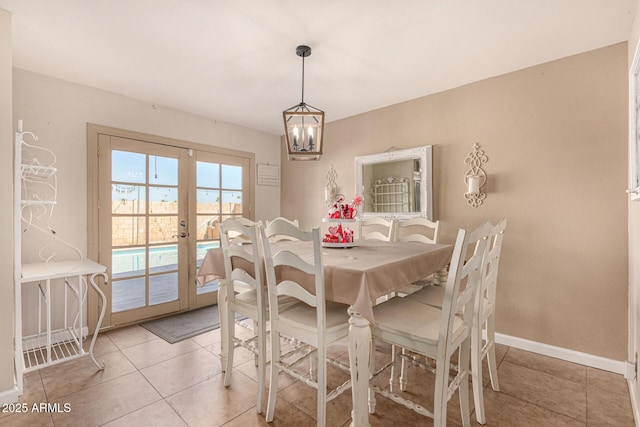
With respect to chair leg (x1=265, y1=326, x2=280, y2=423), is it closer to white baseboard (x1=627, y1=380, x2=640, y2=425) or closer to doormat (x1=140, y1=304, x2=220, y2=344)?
A: doormat (x1=140, y1=304, x2=220, y2=344)

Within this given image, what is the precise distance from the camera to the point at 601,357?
2.21 metres

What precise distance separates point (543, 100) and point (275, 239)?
2571 millimetres

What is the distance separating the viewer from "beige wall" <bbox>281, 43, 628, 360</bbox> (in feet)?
7.07

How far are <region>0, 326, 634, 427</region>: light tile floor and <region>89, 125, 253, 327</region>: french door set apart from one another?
0.84 meters

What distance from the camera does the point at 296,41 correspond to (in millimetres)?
2115

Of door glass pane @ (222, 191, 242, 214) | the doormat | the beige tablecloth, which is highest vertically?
door glass pane @ (222, 191, 242, 214)

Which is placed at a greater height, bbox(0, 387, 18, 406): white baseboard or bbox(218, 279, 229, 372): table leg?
bbox(218, 279, 229, 372): table leg

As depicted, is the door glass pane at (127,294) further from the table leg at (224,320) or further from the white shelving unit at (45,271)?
the table leg at (224,320)

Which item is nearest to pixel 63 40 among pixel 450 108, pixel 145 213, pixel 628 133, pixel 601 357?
pixel 145 213

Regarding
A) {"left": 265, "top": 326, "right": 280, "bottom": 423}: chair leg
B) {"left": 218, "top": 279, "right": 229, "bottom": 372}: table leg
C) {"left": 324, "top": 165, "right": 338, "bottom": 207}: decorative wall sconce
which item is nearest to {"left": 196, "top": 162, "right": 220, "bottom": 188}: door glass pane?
{"left": 324, "top": 165, "right": 338, "bottom": 207}: decorative wall sconce

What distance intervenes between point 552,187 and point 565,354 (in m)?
1.30

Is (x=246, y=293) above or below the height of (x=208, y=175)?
below

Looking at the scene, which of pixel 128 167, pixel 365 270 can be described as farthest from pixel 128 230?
pixel 365 270

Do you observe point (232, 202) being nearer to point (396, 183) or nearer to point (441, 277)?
point (396, 183)
